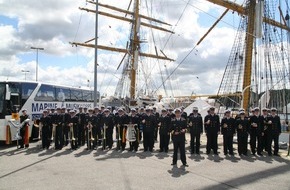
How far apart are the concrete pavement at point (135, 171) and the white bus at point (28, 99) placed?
207 cm

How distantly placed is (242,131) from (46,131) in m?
7.94

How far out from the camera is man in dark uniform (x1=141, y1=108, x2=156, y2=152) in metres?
12.9

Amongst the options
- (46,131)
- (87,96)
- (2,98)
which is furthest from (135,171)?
→ (87,96)

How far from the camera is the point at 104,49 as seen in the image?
39188mm

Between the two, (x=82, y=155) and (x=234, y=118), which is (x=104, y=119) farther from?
(x=234, y=118)

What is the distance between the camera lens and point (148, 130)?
13.0 metres

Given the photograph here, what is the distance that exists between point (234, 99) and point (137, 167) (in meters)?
13.1

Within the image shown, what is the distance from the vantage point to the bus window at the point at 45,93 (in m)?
16.7

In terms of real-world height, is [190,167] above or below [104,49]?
below

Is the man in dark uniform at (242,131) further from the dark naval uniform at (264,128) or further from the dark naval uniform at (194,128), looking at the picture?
the dark naval uniform at (194,128)

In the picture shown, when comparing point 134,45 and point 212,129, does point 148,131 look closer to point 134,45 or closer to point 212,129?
point 212,129

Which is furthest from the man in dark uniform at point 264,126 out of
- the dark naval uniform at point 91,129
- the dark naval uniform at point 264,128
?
the dark naval uniform at point 91,129

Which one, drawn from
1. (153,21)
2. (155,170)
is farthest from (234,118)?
(153,21)

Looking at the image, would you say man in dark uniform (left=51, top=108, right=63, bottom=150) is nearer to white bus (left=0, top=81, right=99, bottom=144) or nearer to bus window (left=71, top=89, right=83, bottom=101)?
white bus (left=0, top=81, right=99, bottom=144)
